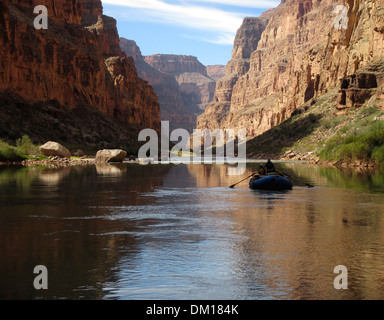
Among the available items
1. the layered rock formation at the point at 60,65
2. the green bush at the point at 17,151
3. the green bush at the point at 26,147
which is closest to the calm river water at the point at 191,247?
the green bush at the point at 17,151

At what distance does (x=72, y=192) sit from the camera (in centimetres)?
3184

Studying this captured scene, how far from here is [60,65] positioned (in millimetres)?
125812

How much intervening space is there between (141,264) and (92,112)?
12569cm

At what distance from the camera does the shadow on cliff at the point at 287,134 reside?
123188 millimetres

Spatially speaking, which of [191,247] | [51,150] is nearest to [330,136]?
[51,150]

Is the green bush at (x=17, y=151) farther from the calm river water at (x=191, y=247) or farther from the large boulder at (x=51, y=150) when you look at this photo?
the calm river water at (x=191, y=247)

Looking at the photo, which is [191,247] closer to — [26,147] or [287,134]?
[26,147]

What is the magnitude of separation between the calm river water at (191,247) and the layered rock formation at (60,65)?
83.9 metres

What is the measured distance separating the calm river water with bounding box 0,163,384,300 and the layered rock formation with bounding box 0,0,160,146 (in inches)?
3305

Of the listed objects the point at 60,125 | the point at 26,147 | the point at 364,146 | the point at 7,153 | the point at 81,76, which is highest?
the point at 81,76

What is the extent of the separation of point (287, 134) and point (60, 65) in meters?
59.0

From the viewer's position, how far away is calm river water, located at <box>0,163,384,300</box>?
10805 mm
